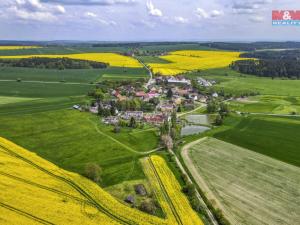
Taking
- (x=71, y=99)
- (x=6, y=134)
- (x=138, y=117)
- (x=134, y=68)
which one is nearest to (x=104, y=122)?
(x=138, y=117)

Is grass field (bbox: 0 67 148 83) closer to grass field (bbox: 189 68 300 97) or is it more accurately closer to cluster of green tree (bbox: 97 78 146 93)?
cluster of green tree (bbox: 97 78 146 93)

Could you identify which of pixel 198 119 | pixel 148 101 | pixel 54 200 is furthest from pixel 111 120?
pixel 54 200

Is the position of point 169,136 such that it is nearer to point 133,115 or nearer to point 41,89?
point 133,115

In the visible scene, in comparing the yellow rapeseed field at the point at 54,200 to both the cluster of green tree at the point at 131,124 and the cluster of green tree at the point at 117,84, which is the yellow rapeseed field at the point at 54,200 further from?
the cluster of green tree at the point at 117,84

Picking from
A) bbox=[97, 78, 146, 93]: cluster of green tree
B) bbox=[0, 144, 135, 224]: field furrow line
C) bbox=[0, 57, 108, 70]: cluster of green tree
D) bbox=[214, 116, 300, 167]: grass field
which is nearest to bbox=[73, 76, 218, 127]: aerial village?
bbox=[97, 78, 146, 93]: cluster of green tree

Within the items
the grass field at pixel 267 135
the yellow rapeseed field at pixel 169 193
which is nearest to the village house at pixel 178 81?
the grass field at pixel 267 135

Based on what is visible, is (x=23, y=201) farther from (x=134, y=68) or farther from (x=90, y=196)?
(x=134, y=68)
